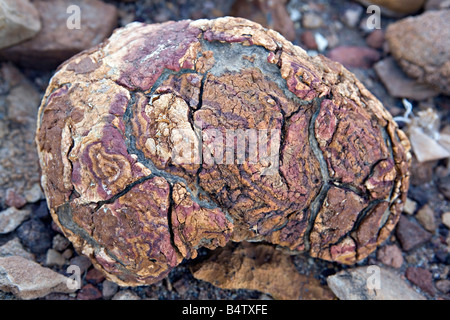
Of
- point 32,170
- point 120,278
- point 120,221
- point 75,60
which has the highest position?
point 75,60

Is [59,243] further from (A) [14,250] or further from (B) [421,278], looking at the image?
(B) [421,278]

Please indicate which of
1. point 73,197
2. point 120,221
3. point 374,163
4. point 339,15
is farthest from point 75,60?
point 339,15

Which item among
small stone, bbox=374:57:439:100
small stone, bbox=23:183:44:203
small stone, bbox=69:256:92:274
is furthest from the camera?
small stone, bbox=374:57:439:100

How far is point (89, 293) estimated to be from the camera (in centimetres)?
262

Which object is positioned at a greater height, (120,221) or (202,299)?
(120,221)

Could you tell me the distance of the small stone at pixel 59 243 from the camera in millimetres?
2752

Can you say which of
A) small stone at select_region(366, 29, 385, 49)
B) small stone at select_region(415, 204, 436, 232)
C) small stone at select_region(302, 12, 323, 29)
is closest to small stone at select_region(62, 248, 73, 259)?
small stone at select_region(415, 204, 436, 232)

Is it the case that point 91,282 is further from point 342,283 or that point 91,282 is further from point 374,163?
point 374,163

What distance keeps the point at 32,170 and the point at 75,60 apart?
1162mm

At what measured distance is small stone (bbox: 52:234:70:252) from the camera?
275 cm

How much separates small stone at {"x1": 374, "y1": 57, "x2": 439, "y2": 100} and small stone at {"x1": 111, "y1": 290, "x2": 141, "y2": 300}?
293cm

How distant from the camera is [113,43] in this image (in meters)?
2.47

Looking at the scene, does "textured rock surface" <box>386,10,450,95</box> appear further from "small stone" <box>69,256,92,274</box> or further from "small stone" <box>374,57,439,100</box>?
"small stone" <box>69,256,92,274</box>

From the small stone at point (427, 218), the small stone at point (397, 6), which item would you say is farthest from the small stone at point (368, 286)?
the small stone at point (397, 6)
